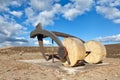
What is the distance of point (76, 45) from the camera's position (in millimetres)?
16859

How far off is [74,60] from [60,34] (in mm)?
3225

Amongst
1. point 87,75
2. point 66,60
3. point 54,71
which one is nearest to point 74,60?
point 66,60

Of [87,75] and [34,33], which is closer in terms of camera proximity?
[87,75]

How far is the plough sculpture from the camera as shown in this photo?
55.8 ft

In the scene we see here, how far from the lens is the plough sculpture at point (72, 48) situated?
1702cm

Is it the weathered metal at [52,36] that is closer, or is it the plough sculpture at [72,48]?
the plough sculpture at [72,48]

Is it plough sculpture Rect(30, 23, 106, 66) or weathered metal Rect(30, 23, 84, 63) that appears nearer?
plough sculpture Rect(30, 23, 106, 66)

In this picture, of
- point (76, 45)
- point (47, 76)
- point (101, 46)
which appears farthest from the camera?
point (101, 46)

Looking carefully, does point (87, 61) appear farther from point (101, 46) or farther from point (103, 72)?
point (103, 72)

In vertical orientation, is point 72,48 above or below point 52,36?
below

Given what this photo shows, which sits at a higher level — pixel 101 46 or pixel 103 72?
pixel 101 46

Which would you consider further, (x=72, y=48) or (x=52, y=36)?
(x=52, y=36)

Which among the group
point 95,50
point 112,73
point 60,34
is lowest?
point 112,73

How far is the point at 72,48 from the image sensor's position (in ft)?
56.1
